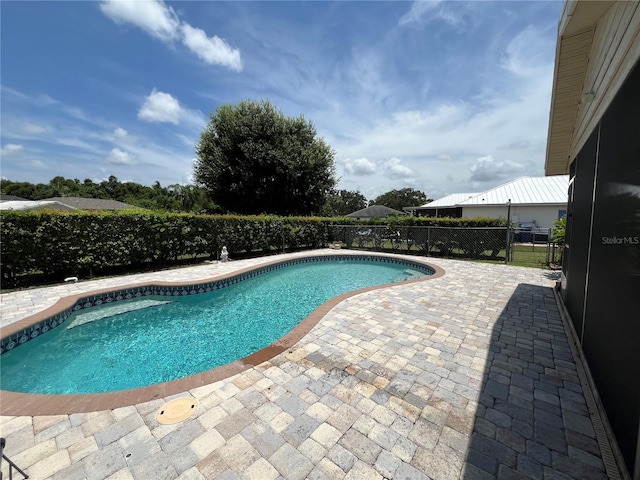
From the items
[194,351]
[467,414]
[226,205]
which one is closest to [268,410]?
[467,414]

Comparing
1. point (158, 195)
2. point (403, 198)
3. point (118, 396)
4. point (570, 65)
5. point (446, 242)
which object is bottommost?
point (118, 396)

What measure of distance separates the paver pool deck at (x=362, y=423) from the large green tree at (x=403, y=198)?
191 ft

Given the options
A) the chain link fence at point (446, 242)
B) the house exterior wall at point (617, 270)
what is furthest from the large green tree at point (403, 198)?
the house exterior wall at point (617, 270)

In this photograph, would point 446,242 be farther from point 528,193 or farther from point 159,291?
point 528,193

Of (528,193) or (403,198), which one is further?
(403,198)

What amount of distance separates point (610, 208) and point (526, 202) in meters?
22.2

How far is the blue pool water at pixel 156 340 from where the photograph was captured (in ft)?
12.4

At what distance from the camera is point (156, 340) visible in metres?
4.81

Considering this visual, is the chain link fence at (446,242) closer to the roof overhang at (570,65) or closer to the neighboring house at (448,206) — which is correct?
the roof overhang at (570,65)

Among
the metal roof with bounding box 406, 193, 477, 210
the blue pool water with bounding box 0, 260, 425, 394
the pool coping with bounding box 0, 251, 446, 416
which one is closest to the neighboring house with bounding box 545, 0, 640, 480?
the pool coping with bounding box 0, 251, 446, 416

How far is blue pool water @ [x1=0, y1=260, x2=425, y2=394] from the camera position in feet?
12.4

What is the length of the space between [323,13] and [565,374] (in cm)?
980

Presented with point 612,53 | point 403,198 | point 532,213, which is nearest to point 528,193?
point 532,213

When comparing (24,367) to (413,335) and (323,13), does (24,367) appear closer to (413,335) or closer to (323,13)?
(413,335)
